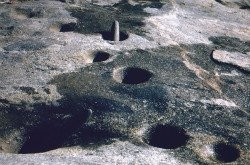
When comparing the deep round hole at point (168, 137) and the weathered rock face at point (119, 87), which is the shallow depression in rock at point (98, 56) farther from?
the deep round hole at point (168, 137)

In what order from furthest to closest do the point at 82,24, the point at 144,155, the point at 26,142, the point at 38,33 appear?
1. the point at 82,24
2. the point at 38,33
3. the point at 26,142
4. the point at 144,155

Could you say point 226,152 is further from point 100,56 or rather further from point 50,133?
point 100,56

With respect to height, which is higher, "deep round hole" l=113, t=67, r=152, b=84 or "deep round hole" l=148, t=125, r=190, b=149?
"deep round hole" l=113, t=67, r=152, b=84

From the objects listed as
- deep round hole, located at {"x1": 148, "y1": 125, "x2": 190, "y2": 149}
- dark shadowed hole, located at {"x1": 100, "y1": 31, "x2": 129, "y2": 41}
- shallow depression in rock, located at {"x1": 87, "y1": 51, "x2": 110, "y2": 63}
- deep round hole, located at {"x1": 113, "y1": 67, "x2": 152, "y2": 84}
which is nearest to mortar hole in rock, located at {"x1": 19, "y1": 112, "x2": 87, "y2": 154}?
deep round hole, located at {"x1": 148, "y1": 125, "x2": 190, "y2": 149}

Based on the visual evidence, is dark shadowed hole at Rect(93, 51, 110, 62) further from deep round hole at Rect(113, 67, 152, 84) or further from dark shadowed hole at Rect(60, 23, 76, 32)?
dark shadowed hole at Rect(60, 23, 76, 32)

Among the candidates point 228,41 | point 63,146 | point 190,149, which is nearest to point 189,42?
point 228,41

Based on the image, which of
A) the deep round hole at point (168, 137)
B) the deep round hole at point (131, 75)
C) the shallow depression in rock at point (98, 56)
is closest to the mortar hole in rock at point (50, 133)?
the deep round hole at point (168, 137)

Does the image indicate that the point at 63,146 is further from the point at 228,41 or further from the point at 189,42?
the point at 228,41
